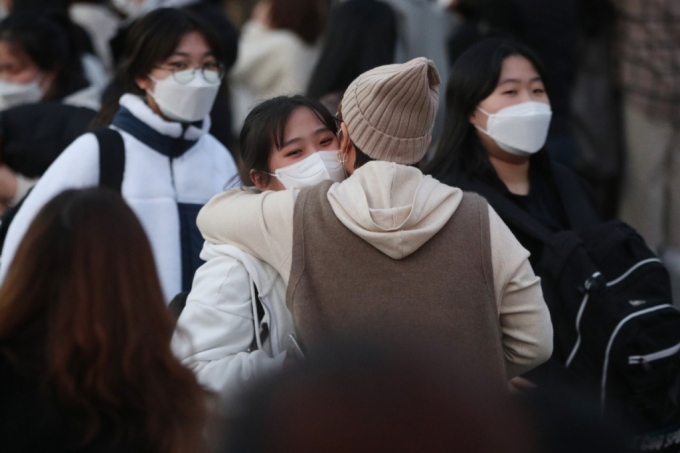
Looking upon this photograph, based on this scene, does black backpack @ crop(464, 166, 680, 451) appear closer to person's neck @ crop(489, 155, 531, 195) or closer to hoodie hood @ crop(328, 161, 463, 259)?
person's neck @ crop(489, 155, 531, 195)

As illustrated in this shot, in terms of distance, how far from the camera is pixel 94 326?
1.89 metres

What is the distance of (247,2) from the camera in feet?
27.5

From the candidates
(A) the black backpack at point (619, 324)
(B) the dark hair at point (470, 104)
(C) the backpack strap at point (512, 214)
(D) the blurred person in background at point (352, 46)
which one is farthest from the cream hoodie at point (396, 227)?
A: (D) the blurred person in background at point (352, 46)

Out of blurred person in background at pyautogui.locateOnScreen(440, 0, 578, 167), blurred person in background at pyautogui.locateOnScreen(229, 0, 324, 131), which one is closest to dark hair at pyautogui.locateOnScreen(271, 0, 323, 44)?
blurred person in background at pyautogui.locateOnScreen(229, 0, 324, 131)

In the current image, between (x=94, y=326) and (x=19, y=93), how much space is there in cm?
308

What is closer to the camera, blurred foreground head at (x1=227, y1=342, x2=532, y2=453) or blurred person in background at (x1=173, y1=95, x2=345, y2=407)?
blurred foreground head at (x1=227, y1=342, x2=532, y2=453)

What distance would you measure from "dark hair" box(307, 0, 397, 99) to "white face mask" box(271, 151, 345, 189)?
2.29 m

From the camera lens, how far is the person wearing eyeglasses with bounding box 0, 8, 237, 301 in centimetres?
362

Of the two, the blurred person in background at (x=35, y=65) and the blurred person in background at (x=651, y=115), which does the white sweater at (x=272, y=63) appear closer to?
the blurred person in background at (x=35, y=65)

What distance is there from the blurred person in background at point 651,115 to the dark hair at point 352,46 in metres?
1.47

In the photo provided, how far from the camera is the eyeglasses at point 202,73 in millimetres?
3770

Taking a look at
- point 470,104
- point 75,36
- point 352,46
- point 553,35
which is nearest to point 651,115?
point 553,35

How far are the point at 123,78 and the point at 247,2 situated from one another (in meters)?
4.46

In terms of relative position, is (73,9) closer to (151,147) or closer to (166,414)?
(151,147)
